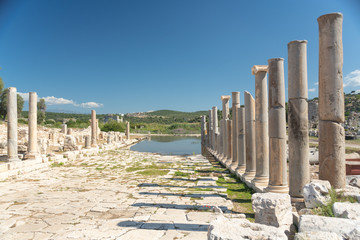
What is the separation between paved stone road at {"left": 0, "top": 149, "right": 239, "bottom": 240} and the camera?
4.08 meters

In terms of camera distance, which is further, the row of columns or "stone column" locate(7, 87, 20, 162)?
"stone column" locate(7, 87, 20, 162)

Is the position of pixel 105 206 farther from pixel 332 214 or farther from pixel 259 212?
pixel 332 214

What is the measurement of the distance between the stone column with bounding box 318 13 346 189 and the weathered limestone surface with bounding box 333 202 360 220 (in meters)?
1.56

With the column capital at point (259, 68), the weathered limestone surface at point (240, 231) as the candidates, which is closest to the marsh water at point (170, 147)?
the column capital at point (259, 68)

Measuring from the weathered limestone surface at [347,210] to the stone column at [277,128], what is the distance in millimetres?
2370

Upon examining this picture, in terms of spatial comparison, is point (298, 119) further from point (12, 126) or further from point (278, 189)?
point (12, 126)

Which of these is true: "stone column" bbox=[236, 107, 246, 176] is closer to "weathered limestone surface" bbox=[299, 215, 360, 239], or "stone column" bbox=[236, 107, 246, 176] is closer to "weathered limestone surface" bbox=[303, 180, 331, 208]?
"weathered limestone surface" bbox=[303, 180, 331, 208]

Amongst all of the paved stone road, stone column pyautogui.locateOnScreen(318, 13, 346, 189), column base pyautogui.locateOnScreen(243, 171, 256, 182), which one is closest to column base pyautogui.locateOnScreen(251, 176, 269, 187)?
column base pyautogui.locateOnScreen(243, 171, 256, 182)

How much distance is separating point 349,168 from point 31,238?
9991mm

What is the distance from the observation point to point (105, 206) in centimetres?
554

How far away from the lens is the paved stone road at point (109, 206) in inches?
161

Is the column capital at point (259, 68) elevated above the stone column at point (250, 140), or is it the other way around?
the column capital at point (259, 68)

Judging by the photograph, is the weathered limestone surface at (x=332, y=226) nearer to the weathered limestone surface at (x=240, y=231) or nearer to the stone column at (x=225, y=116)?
the weathered limestone surface at (x=240, y=231)

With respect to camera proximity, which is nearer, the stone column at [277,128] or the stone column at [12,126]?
the stone column at [277,128]
